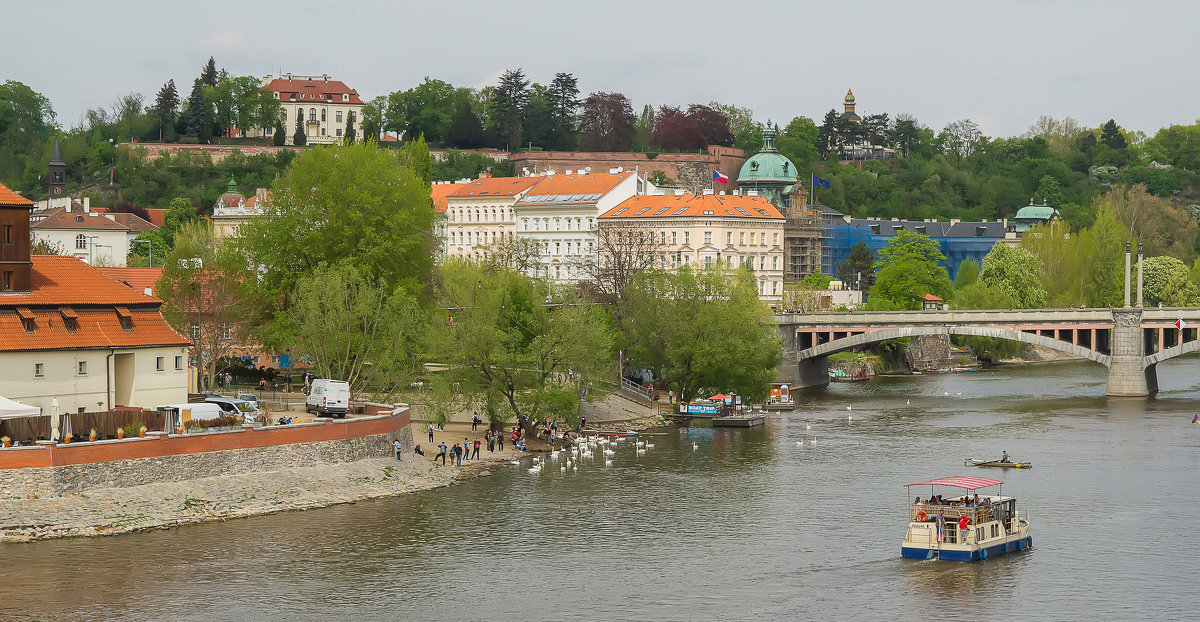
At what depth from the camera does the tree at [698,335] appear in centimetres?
9212

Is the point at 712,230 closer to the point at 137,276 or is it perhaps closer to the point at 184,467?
the point at 137,276

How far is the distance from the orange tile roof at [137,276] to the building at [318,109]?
9783 centimetres

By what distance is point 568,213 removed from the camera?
14700 cm

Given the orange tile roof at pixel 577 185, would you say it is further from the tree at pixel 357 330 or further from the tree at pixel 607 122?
the tree at pixel 357 330

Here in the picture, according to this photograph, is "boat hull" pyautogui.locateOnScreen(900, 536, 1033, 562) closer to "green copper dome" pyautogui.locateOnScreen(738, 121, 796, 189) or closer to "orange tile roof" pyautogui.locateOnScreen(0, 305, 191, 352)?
"orange tile roof" pyautogui.locateOnScreen(0, 305, 191, 352)

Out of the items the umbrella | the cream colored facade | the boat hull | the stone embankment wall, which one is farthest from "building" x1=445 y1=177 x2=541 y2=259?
the boat hull

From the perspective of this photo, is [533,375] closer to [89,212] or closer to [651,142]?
[89,212]

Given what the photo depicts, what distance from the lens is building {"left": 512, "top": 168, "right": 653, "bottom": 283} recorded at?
474 feet

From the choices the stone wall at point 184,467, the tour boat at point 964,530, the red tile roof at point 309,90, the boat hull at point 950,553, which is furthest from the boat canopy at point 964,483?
the red tile roof at point 309,90

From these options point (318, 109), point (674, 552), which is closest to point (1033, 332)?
point (674, 552)

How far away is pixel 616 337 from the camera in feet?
308

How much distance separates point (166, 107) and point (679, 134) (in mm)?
58377

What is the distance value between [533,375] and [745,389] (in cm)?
1810

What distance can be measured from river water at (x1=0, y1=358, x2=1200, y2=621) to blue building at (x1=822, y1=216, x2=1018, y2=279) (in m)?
101
